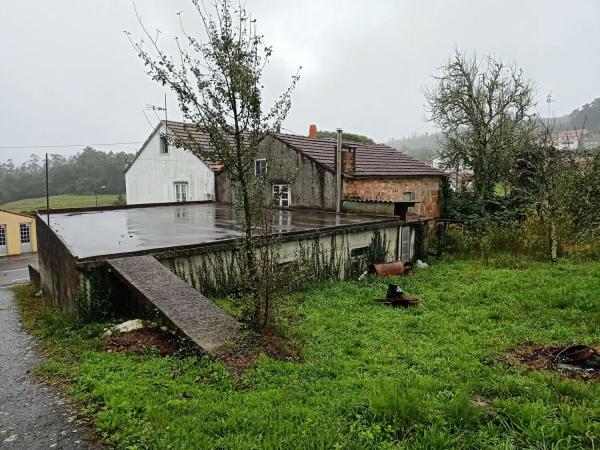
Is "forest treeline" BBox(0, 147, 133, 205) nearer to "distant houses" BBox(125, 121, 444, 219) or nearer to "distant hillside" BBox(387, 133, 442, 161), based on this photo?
"distant houses" BBox(125, 121, 444, 219)

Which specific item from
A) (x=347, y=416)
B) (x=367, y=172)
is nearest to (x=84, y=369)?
(x=347, y=416)

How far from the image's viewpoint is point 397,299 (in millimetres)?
8953

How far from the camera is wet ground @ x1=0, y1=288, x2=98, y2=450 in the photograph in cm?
378

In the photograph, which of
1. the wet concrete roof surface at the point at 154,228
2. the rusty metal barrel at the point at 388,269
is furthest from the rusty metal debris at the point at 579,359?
the wet concrete roof surface at the point at 154,228

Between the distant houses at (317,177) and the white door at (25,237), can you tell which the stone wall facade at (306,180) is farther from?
the white door at (25,237)

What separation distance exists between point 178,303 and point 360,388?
130 inches

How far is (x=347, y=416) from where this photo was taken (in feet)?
13.0

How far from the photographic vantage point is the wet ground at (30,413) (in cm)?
378

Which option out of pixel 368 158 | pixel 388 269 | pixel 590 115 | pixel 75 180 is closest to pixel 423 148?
pixel 590 115

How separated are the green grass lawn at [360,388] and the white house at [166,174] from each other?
15.2m

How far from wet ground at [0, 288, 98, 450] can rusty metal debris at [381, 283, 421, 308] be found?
6396 mm

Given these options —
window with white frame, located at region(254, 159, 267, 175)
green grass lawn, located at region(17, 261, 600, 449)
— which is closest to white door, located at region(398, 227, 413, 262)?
window with white frame, located at region(254, 159, 267, 175)

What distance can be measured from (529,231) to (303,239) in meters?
9.34

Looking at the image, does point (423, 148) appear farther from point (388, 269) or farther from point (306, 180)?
point (388, 269)
